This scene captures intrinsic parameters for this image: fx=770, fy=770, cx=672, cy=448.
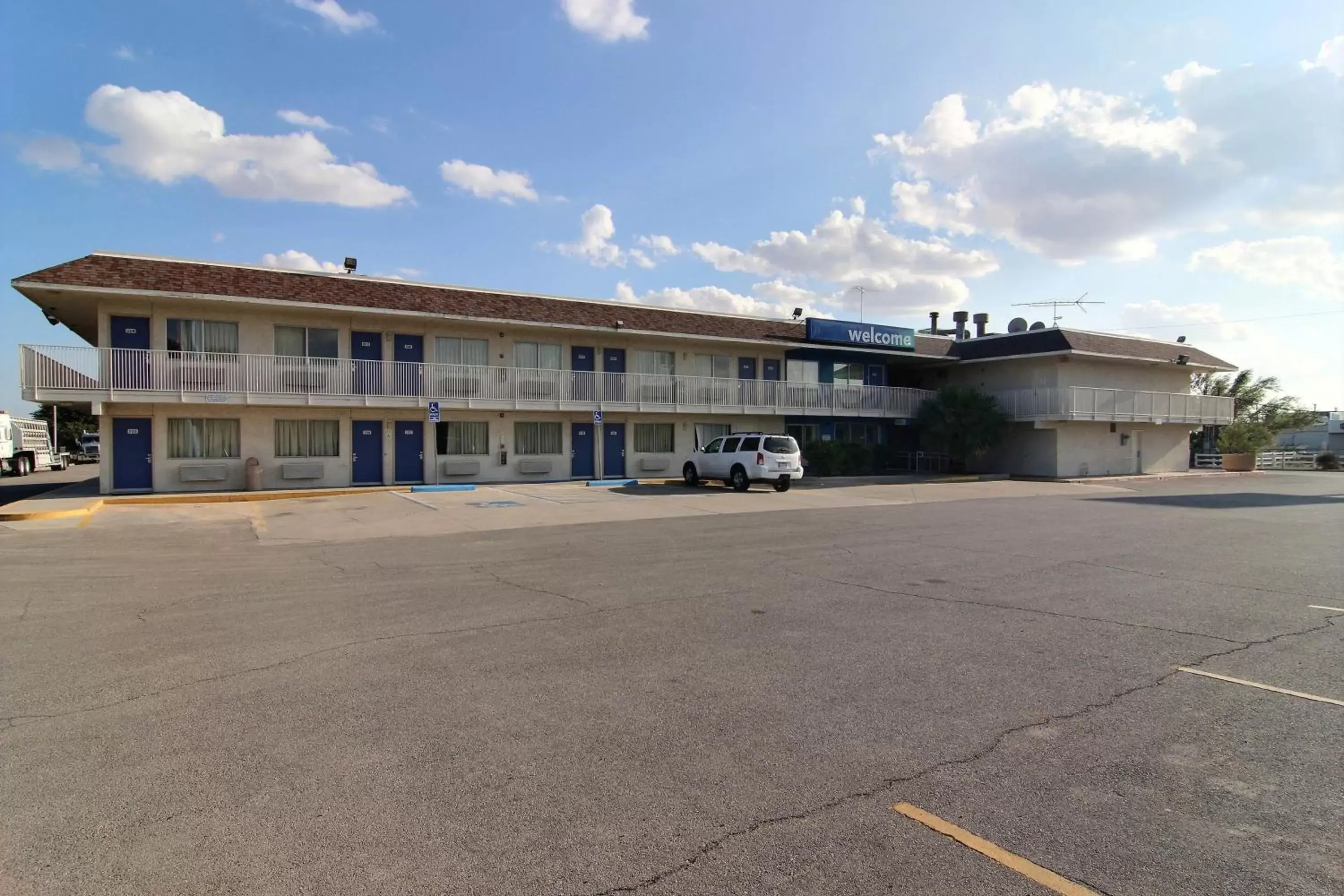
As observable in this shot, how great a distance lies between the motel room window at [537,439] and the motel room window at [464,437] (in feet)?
3.62

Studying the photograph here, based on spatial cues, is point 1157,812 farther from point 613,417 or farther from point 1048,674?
point 613,417

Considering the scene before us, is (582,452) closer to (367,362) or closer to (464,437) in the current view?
(464,437)

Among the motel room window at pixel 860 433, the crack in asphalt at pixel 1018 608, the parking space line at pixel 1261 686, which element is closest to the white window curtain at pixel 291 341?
the crack in asphalt at pixel 1018 608

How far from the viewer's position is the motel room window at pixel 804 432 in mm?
35094

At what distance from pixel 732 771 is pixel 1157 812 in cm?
202

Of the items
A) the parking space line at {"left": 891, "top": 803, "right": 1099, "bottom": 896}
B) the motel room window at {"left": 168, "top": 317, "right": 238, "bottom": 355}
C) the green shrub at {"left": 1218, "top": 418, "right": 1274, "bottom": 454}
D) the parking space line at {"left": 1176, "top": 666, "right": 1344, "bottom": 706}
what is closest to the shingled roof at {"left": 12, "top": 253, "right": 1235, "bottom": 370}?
the motel room window at {"left": 168, "top": 317, "right": 238, "bottom": 355}

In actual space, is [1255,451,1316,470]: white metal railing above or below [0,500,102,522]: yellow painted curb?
above

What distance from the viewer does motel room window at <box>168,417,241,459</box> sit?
23062 millimetres

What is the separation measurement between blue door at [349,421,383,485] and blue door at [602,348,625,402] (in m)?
8.07

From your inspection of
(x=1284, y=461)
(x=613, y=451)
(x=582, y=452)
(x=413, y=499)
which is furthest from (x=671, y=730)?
(x=1284, y=461)

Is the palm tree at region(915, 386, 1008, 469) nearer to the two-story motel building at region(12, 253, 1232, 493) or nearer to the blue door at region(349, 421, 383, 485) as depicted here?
the two-story motel building at region(12, 253, 1232, 493)

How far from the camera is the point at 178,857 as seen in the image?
10.7 ft

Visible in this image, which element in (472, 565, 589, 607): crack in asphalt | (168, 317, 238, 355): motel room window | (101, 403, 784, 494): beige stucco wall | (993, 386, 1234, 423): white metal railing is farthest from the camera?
(993, 386, 1234, 423): white metal railing

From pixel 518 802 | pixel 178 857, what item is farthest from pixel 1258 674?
pixel 178 857
